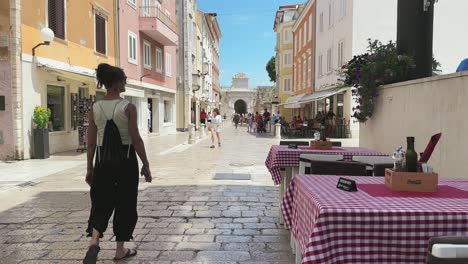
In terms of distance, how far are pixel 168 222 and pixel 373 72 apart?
4.33 metres

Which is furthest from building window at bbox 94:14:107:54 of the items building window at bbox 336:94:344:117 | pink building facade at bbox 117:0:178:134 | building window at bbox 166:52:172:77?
building window at bbox 336:94:344:117

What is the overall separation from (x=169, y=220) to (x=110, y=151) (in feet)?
6.68

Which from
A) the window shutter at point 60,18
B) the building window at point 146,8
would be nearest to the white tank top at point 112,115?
the window shutter at point 60,18

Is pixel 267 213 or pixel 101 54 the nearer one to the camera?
pixel 267 213

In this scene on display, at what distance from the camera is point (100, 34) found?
56.9ft

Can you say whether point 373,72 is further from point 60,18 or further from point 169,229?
point 60,18

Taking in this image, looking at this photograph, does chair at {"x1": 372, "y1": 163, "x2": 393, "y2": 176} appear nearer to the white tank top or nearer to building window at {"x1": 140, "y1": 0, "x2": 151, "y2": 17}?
the white tank top

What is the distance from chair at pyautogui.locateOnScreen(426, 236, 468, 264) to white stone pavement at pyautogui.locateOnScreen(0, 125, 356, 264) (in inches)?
95.5

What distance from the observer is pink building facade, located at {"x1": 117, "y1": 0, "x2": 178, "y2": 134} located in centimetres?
1986

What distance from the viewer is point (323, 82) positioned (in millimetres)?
27125

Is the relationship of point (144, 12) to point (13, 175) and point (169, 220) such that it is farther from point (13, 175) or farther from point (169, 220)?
point (169, 220)

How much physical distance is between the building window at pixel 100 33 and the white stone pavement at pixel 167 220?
28.2 ft

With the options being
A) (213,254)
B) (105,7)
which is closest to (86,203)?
(213,254)

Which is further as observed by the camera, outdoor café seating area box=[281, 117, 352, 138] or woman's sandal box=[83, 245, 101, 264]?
outdoor café seating area box=[281, 117, 352, 138]
